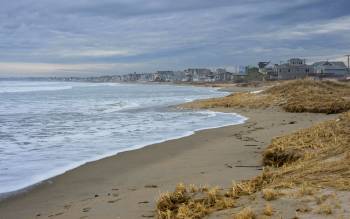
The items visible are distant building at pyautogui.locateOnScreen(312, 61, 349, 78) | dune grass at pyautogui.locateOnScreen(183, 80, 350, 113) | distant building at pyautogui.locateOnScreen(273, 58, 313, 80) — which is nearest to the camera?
dune grass at pyautogui.locateOnScreen(183, 80, 350, 113)

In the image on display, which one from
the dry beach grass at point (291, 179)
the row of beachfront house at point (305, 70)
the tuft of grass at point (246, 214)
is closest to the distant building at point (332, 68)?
the row of beachfront house at point (305, 70)

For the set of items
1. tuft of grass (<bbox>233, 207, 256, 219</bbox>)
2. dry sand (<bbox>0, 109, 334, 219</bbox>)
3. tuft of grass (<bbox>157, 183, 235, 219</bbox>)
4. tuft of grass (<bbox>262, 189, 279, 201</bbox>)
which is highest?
tuft of grass (<bbox>262, 189, 279, 201</bbox>)

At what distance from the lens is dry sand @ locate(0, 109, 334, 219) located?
6.81 meters

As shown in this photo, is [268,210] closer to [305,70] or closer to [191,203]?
[191,203]

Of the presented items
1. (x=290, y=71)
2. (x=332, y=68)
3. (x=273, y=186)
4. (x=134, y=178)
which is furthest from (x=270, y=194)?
(x=290, y=71)

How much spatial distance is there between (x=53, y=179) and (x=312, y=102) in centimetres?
1913

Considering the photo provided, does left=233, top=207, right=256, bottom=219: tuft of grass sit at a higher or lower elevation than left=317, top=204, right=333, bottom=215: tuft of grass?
lower

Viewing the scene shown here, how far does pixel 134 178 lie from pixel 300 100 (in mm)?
19784

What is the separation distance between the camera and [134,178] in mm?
9289

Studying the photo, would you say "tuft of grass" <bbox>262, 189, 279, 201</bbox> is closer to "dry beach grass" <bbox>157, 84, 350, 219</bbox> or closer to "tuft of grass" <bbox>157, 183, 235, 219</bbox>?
"dry beach grass" <bbox>157, 84, 350, 219</bbox>

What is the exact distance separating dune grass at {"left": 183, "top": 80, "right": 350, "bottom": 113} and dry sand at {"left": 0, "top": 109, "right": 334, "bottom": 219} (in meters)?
10.8

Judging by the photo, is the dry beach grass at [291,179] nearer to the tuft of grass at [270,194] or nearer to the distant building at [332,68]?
the tuft of grass at [270,194]

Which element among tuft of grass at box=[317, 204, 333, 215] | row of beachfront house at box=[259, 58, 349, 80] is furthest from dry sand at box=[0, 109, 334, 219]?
row of beachfront house at box=[259, 58, 349, 80]

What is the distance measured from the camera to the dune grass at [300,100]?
953 inches
